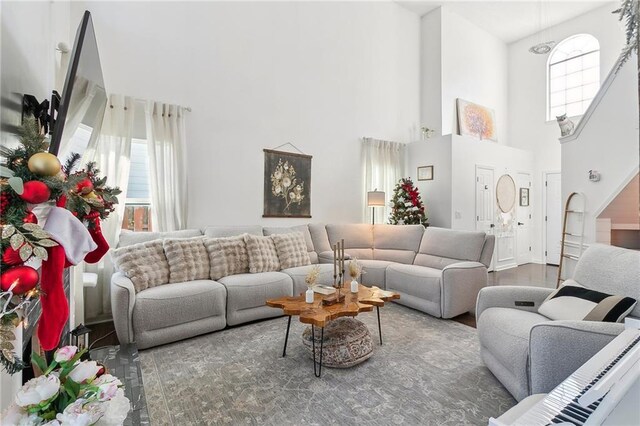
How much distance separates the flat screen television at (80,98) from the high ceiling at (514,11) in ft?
19.3

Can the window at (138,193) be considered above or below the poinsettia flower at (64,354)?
above

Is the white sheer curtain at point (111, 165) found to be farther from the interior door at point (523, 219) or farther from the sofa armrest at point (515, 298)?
the interior door at point (523, 219)

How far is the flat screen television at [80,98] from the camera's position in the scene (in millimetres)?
1322

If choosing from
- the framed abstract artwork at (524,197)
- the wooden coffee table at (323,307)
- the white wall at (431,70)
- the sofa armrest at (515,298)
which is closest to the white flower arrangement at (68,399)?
the wooden coffee table at (323,307)

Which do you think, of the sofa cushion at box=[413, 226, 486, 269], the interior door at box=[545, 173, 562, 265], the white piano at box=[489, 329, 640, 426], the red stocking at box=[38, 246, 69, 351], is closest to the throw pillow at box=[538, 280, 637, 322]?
the white piano at box=[489, 329, 640, 426]

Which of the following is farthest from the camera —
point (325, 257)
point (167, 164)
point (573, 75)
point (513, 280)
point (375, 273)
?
point (573, 75)

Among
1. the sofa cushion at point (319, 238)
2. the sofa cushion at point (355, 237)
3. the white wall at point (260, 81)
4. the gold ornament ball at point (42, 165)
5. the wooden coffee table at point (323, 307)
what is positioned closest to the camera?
the gold ornament ball at point (42, 165)

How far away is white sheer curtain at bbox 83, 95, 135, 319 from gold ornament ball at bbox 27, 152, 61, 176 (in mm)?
2640

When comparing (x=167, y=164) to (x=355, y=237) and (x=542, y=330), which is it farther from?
(x=542, y=330)

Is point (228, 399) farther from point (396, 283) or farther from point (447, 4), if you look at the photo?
point (447, 4)

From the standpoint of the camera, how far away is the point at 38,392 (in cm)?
73

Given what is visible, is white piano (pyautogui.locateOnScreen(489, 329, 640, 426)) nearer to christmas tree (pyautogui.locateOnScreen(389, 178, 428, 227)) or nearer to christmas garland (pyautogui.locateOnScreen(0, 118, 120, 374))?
christmas garland (pyautogui.locateOnScreen(0, 118, 120, 374))

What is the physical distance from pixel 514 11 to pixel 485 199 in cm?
382

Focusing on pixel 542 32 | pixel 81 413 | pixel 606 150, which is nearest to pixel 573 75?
pixel 542 32
